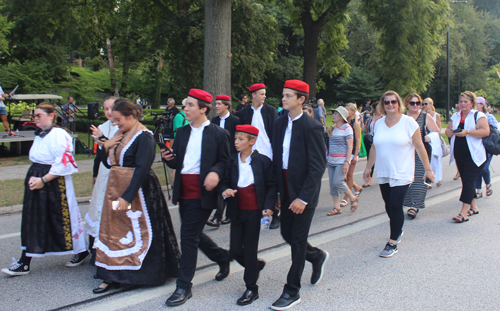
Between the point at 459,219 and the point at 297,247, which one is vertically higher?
the point at 297,247

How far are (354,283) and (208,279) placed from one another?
140cm

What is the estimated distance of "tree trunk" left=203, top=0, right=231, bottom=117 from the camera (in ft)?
34.9

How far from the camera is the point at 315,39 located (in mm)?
18656

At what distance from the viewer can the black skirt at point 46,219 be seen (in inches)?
171

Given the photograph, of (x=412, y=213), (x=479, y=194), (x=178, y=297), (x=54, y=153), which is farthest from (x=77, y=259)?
(x=479, y=194)

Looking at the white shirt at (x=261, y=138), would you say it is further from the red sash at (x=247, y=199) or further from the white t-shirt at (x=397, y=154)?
the red sash at (x=247, y=199)

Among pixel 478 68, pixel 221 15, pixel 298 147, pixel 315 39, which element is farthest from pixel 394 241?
pixel 478 68

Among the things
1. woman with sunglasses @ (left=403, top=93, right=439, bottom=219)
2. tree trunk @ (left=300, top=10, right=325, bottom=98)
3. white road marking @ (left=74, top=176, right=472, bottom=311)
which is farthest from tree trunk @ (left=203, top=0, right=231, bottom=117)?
tree trunk @ (left=300, top=10, right=325, bottom=98)

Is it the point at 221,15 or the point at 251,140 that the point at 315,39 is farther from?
the point at 251,140

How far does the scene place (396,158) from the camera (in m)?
4.94

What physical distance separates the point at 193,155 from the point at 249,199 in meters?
0.66

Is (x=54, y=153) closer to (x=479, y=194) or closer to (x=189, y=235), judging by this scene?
(x=189, y=235)

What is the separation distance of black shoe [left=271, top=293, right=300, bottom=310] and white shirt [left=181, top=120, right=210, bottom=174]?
1289mm

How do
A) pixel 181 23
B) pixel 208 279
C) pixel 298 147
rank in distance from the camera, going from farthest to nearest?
pixel 181 23
pixel 208 279
pixel 298 147
